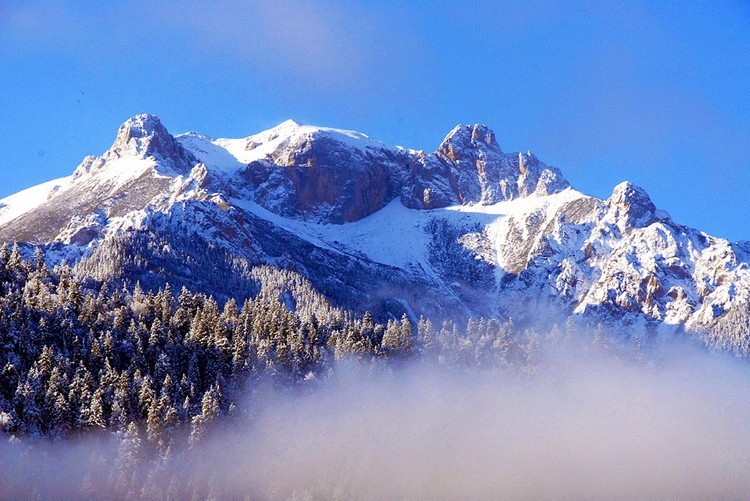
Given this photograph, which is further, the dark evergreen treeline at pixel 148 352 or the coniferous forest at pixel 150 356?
the dark evergreen treeline at pixel 148 352

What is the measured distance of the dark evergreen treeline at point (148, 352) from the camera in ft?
400

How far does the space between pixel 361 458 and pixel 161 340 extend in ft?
123

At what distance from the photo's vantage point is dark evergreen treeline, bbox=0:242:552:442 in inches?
4806

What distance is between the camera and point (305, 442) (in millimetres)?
135750

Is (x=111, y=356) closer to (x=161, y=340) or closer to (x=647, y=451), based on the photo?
(x=161, y=340)

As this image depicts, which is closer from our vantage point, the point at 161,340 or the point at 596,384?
the point at 161,340

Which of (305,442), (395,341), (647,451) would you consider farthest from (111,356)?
(647,451)

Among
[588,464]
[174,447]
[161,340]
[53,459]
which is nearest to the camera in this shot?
[53,459]

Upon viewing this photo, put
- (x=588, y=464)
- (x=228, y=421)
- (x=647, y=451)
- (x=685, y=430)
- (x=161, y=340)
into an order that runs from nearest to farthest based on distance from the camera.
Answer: (x=228, y=421) < (x=161, y=340) < (x=588, y=464) < (x=647, y=451) < (x=685, y=430)

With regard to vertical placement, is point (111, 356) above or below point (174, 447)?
above

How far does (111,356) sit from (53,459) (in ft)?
76.5

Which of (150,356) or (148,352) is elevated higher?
(148,352)

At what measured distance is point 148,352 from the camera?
13962cm

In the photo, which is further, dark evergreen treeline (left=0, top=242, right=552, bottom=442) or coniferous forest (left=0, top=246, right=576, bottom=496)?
dark evergreen treeline (left=0, top=242, right=552, bottom=442)
